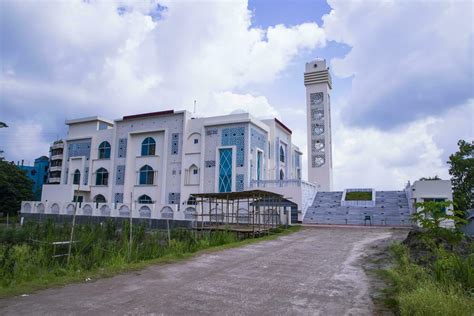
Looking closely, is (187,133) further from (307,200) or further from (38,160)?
(38,160)

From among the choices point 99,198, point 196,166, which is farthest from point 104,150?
point 196,166

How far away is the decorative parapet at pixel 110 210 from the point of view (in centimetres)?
1978

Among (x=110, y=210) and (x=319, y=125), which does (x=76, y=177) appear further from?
(x=319, y=125)

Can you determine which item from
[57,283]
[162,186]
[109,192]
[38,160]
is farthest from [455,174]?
[38,160]

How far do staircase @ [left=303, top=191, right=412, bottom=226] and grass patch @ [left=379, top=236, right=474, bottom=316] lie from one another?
14497 millimetres

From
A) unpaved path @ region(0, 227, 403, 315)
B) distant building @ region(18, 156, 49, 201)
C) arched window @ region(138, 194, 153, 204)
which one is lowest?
unpaved path @ region(0, 227, 403, 315)

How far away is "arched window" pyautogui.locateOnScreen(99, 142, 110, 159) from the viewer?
30547 mm

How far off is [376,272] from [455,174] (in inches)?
796

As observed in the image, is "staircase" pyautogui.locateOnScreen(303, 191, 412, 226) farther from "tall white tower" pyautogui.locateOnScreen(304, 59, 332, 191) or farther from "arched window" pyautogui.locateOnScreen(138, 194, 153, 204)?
"arched window" pyautogui.locateOnScreen(138, 194, 153, 204)

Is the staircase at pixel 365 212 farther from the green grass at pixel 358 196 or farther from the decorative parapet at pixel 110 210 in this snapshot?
the decorative parapet at pixel 110 210

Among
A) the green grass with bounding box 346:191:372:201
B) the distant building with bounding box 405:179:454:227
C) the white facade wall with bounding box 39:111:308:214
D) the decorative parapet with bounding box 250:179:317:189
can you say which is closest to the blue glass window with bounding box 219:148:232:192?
the white facade wall with bounding box 39:111:308:214

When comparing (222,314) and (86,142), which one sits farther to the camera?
(86,142)

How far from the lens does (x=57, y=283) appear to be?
542 cm

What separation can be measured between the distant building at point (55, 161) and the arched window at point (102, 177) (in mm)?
12735
